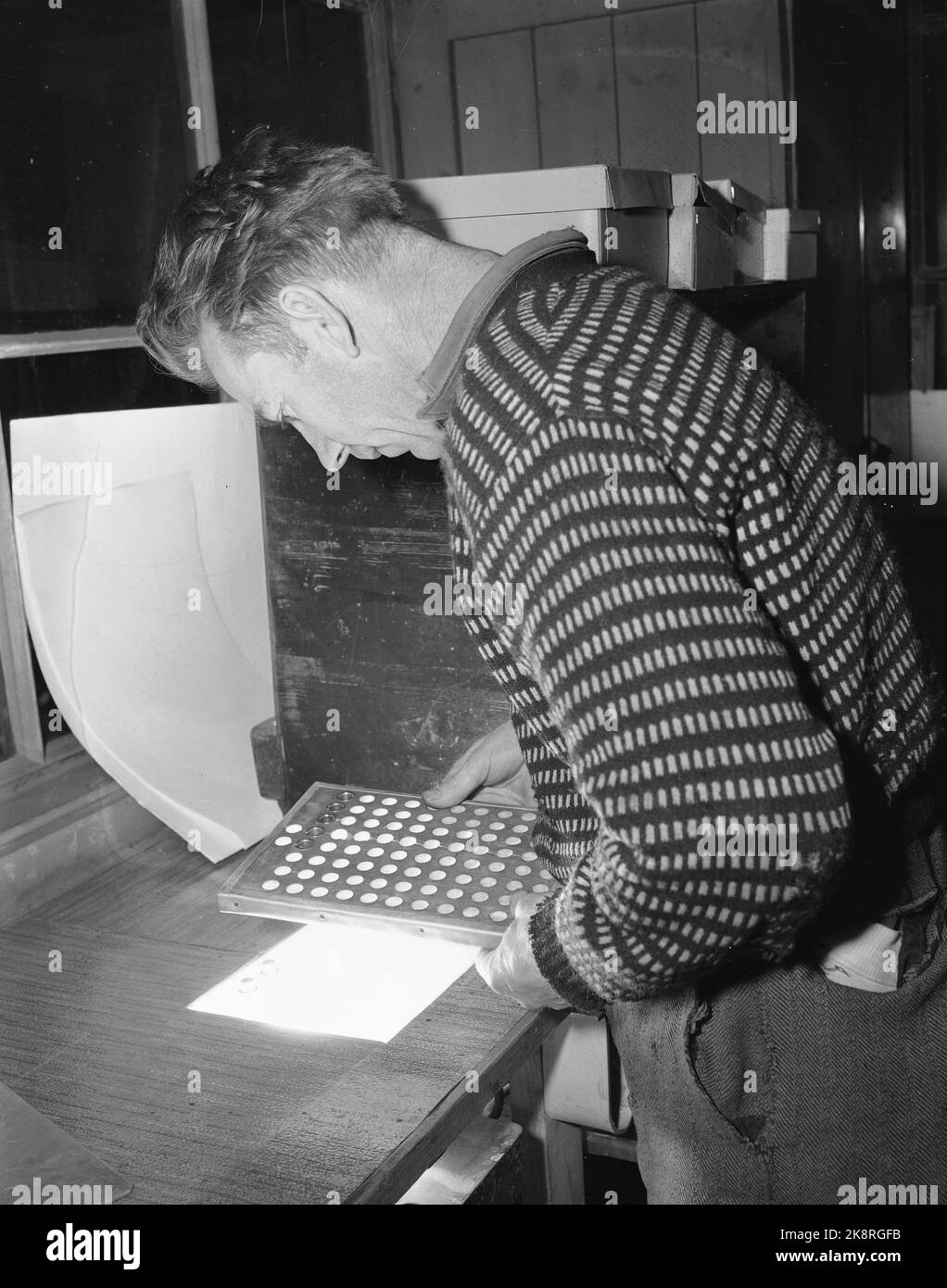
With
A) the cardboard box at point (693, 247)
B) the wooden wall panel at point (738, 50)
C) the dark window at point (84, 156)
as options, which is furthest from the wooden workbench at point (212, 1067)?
the wooden wall panel at point (738, 50)

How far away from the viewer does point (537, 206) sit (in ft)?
4.39

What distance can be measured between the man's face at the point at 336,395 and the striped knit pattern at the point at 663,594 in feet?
0.48

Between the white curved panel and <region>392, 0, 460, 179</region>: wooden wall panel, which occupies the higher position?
<region>392, 0, 460, 179</region>: wooden wall panel

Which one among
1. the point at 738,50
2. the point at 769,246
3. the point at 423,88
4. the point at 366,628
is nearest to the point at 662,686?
the point at 366,628

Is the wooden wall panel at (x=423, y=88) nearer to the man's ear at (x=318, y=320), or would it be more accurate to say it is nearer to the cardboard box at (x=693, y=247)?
the cardboard box at (x=693, y=247)

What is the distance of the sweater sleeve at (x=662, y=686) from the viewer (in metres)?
0.74

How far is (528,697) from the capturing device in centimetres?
98

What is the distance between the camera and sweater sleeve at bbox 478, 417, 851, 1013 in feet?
2.42

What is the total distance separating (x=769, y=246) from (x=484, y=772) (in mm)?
993

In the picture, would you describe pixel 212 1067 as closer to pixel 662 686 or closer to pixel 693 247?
pixel 662 686

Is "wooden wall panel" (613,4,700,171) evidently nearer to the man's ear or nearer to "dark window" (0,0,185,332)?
"dark window" (0,0,185,332)

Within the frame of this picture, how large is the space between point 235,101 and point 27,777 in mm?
1083

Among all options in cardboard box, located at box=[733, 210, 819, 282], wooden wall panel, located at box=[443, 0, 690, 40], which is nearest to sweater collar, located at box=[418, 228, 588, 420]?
cardboard box, located at box=[733, 210, 819, 282]

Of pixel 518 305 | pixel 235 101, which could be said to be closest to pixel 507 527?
pixel 518 305
